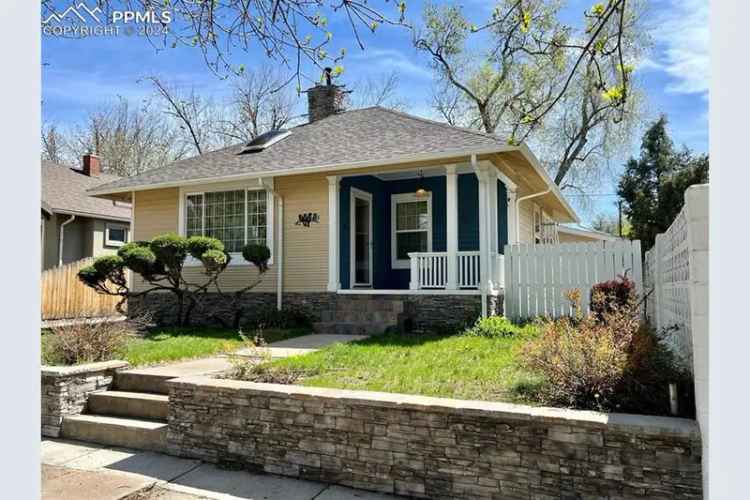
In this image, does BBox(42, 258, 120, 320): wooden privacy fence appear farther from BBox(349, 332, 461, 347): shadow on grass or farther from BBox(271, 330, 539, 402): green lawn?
BBox(271, 330, 539, 402): green lawn

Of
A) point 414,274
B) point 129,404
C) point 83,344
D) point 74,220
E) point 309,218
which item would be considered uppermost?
point 74,220

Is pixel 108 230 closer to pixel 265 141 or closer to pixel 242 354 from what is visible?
pixel 265 141

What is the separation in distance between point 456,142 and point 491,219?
173 cm

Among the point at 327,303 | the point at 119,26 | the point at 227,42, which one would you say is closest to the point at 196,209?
the point at 327,303

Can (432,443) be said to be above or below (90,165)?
below

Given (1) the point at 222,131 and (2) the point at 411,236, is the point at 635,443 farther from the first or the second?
(1) the point at 222,131

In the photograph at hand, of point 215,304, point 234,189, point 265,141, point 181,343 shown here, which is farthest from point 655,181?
point 181,343

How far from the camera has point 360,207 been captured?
11.6m

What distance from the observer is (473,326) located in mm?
8891

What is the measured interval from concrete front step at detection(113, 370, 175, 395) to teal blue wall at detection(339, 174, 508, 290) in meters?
5.18

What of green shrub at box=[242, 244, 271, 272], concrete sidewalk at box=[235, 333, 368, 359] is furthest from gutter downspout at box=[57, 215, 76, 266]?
concrete sidewalk at box=[235, 333, 368, 359]

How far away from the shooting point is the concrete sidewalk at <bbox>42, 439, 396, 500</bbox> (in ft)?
12.8

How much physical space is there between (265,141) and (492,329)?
770 centimetres

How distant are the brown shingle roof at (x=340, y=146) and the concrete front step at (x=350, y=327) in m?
3.07
